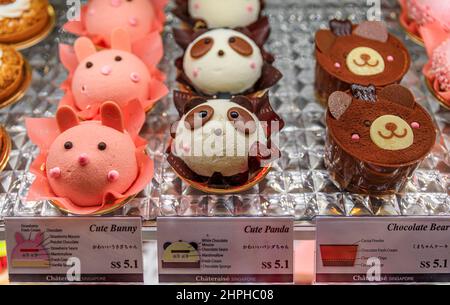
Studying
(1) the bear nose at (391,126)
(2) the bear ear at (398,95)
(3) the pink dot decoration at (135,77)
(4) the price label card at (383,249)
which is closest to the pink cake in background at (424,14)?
(2) the bear ear at (398,95)

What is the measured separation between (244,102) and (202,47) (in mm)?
316

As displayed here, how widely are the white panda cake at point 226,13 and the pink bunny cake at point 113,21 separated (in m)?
0.16

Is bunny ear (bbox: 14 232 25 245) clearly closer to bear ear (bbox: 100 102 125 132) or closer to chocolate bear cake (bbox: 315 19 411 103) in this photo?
bear ear (bbox: 100 102 125 132)

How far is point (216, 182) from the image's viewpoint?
166cm

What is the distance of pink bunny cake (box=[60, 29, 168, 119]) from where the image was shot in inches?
72.0

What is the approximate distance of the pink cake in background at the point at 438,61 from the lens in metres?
1.86

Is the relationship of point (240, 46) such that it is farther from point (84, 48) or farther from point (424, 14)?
point (424, 14)

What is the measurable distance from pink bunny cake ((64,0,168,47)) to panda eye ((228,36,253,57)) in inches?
10.9

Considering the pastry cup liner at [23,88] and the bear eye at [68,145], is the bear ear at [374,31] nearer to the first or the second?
the bear eye at [68,145]

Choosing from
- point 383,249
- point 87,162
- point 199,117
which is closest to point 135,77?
point 199,117

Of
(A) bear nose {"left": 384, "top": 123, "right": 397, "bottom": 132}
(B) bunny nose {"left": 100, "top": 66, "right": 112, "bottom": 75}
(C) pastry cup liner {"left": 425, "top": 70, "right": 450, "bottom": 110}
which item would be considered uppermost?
(A) bear nose {"left": 384, "top": 123, "right": 397, "bottom": 132}

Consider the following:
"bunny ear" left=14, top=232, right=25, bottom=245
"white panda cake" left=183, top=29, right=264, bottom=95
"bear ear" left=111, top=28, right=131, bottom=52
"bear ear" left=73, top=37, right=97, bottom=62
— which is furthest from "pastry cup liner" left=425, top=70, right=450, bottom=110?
"bunny ear" left=14, top=232, right=25, bottom=245
